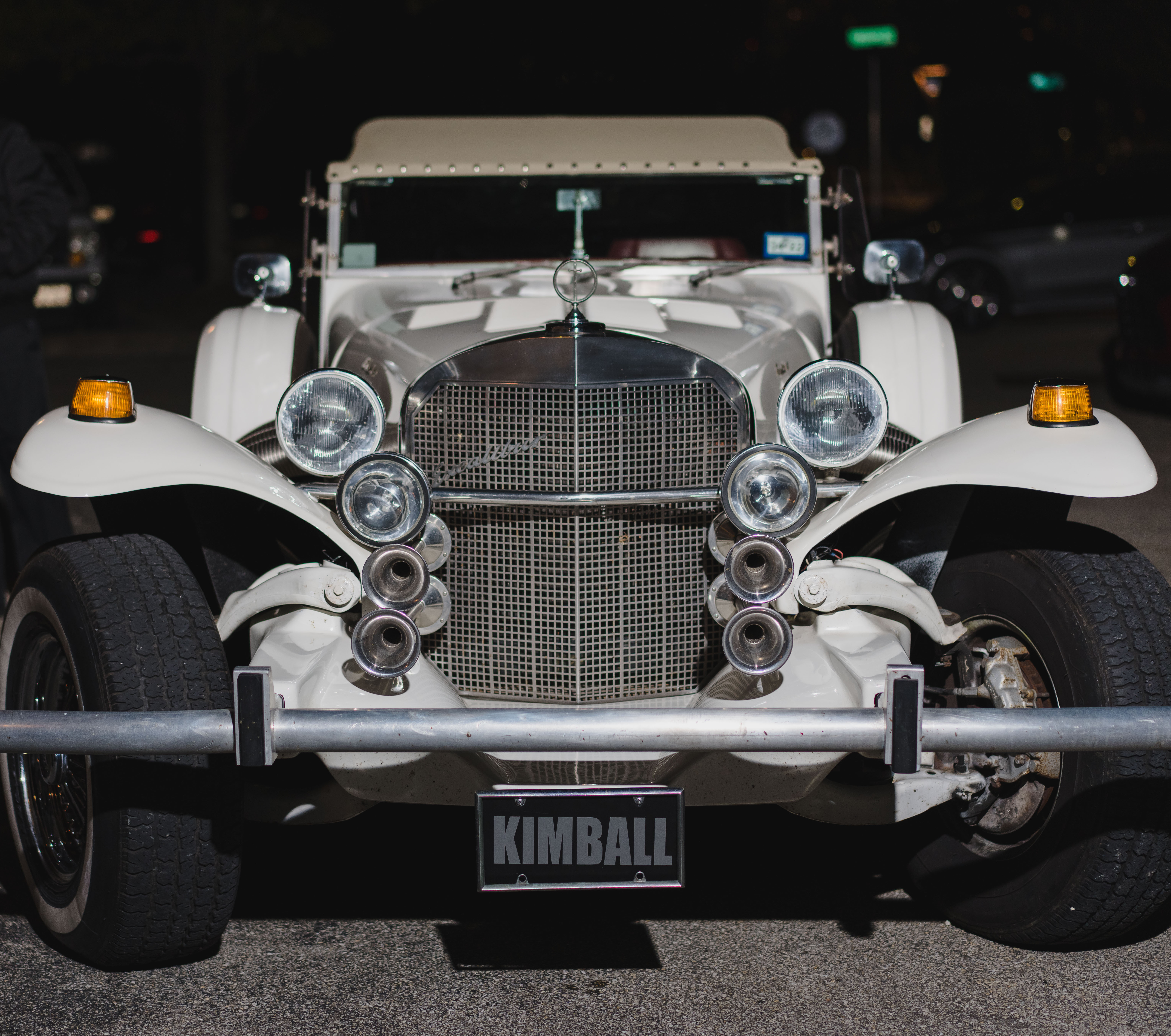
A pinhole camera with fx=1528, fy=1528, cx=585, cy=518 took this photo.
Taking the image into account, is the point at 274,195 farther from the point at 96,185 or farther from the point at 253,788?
the point at 253,788

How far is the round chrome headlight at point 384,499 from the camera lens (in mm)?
3018

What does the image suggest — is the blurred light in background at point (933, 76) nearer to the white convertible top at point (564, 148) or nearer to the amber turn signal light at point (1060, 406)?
the white convertible top at point (564, 148)

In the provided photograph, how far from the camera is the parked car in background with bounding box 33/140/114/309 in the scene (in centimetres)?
1343

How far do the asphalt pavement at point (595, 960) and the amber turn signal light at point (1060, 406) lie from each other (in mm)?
1027

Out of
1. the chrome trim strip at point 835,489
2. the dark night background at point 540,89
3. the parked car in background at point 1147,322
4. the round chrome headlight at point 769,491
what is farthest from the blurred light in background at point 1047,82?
the round chrome headlight at point 769,491

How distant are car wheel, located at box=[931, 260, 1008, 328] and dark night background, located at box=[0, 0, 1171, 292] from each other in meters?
0.39

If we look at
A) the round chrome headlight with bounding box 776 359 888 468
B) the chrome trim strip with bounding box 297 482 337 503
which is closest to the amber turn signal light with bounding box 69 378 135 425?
the chrome trim strip with bounding box 297 482 337 503

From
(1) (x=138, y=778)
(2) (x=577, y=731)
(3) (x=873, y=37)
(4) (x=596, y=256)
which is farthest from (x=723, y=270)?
(3) (x=873, y=37)

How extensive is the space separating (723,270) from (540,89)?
21026 mm

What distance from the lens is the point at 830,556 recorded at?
130 inches

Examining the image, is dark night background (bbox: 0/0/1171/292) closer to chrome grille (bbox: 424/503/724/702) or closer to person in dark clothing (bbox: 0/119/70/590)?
person in dark clothing (bbox: 0/119/70/590)

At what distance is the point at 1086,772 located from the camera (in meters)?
3.03

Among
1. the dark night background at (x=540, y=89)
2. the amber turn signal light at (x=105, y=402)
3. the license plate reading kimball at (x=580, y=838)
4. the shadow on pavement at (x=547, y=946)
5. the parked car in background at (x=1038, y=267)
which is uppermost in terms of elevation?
the dark night background at (x=540, y=89)

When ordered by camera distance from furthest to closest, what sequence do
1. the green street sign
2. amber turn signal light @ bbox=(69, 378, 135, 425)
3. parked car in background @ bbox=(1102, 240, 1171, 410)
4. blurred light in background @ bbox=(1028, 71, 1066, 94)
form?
blurred light in background @ bbox=(1028, 71, 1066, 94) < the green street sign < parked car in background @ bbox=(1102, 240, 1171, 410) < amber turn signal light @ bbox=(69, 378, 135, 425)
